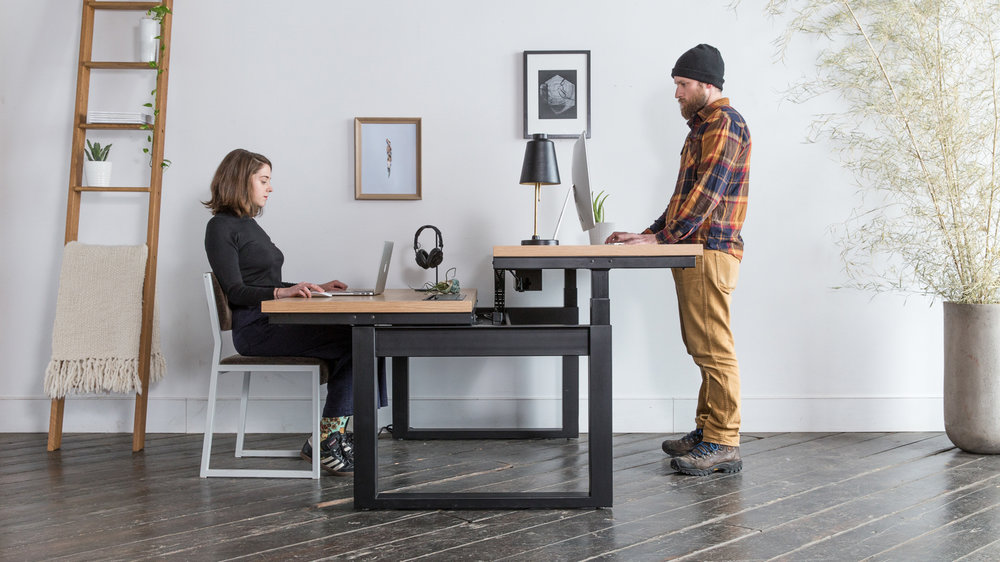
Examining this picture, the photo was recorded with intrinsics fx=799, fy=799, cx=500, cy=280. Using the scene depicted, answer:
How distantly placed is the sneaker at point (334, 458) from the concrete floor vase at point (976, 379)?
2.50 meters

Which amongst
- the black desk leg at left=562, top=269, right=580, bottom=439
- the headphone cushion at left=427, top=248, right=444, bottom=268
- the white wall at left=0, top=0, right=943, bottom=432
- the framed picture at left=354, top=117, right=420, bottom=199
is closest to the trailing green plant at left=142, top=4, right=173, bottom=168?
the white wall at left=0, top=0, right=943, bottom=432

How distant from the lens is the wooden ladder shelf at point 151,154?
3.54 metres

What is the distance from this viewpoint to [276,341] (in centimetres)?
303

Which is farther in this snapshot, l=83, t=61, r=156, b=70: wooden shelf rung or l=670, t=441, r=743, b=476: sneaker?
l=83, t=61, r=156, b=70: wooden shelf rung

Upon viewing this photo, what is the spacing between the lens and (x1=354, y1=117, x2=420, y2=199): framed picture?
3.70m

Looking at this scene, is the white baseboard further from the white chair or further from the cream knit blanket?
the white chair

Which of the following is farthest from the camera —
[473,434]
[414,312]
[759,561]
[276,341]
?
[473,434]

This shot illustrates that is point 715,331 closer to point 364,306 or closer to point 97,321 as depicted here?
point 364,306

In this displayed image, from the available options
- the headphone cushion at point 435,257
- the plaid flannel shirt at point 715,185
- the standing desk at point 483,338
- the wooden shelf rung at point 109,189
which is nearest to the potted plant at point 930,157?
the plaid flannel shirt at point 715,185

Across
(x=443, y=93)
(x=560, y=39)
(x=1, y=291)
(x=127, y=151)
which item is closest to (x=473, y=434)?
(x=443, y=93)

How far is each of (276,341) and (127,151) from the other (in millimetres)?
1438

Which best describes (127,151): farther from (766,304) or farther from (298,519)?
(766,304)

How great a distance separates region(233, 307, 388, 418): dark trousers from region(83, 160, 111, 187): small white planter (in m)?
1.10

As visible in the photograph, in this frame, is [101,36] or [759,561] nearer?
[759,561]
